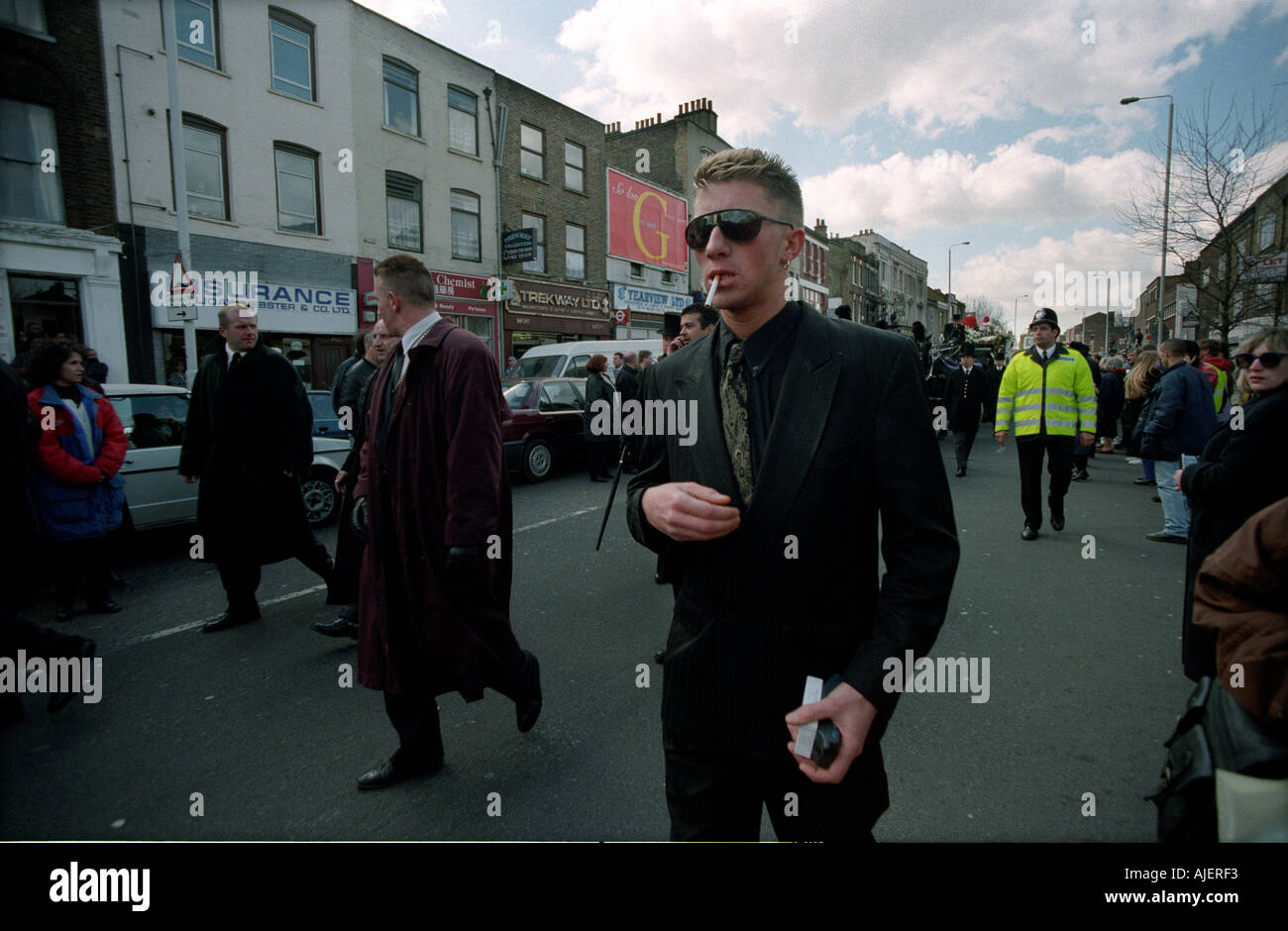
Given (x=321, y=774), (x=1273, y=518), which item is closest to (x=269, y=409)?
(x=321, y=774)

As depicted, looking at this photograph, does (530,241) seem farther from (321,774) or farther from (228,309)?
(321,774)

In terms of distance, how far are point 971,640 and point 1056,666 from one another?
502mm

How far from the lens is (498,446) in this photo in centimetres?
297

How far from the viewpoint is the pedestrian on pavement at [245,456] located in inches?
178

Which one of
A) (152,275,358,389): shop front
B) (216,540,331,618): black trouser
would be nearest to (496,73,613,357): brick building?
(152,275,358,389): shop front

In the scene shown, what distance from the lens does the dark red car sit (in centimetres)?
1077

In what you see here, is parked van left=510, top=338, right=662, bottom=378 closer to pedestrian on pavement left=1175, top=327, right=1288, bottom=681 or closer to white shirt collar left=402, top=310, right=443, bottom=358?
white shirt collar left=402, top=310, right=443, bottom=358

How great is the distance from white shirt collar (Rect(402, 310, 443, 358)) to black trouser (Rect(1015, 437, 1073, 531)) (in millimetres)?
5839

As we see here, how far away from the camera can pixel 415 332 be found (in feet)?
9.81

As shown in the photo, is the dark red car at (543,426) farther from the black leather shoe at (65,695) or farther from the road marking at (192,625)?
the black leather shoe at (65,695)

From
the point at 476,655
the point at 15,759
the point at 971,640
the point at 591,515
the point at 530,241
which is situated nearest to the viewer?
the point at 476,655

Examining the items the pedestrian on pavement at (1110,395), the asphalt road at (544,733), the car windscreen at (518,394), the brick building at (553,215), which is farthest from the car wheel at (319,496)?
the brick building at (553,215)
